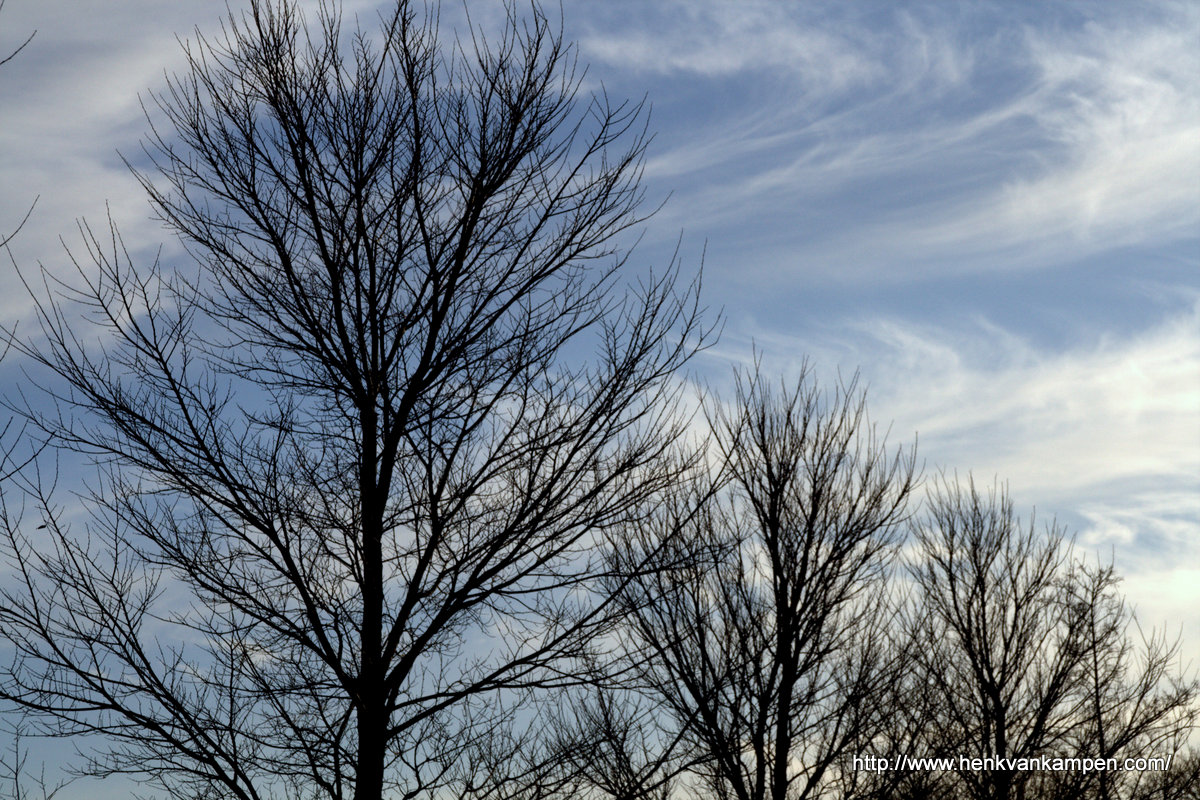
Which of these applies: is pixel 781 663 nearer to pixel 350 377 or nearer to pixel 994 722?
pixel 350 377

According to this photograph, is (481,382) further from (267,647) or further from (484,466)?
(267,647)

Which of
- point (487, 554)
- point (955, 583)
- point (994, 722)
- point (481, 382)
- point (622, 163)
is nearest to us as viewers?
point (487, 554)

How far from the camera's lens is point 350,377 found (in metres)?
4.82

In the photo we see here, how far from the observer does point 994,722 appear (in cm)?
1198

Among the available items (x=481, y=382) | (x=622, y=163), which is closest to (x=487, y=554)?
(x=481, y=382)

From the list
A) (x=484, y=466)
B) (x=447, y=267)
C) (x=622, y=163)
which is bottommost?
(x=484, y=466)

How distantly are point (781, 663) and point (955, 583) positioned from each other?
22.6 feet

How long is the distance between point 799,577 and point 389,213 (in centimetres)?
473

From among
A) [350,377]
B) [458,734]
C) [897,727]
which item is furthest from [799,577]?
[350,377]

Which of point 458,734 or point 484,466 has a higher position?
point 484,466

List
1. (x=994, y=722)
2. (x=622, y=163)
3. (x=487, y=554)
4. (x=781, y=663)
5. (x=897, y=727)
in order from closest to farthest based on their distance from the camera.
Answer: (x=487, y=554) → (x=622, y=163) → (x=781, y=663) → (x=897, y=727) → (x=994, y=722)

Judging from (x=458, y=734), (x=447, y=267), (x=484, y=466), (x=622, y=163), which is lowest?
(x=458, y=734)

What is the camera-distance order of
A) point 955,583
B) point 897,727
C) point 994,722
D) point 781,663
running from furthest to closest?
point 955,583 < point 994,722 < point 897,727 < point 781,663

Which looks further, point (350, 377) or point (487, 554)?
point (350, 377)
